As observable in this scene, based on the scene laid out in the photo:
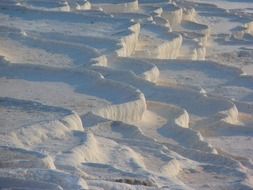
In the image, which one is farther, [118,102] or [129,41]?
[129,41]

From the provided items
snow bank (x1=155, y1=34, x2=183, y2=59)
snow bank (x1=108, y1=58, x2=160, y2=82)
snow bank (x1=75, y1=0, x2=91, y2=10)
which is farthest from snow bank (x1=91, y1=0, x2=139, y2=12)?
snow bank (x1=108, y1=58, x2=160, y2=82)

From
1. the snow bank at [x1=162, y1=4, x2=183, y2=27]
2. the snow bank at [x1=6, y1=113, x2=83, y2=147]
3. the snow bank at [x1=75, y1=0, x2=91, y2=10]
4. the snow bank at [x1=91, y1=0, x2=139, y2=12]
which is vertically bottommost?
the snow bank at [x1=162, y1=4, x2=183, y2=27]

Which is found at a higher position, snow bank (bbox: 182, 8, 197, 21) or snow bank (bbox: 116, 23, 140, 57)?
snow bank (bbox: 116, 23, 140, 57)

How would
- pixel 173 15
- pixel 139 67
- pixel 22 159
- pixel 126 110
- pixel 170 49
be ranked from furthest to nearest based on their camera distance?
pixel 173 15
pixel 170 49
pixel 139 67
pixel 126 110
pixel 22 159

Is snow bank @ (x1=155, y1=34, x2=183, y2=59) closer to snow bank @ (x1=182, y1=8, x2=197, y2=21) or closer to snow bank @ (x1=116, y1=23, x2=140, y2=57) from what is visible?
snow bank @ (x1=116, y1=23, x2=140, y2=57)

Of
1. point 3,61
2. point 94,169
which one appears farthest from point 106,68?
point 94,169

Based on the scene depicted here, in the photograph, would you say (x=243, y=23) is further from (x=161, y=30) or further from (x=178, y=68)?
(x=178, y=68)

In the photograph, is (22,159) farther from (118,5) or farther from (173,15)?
(118,5)

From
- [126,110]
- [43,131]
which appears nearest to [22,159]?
[43,131]
